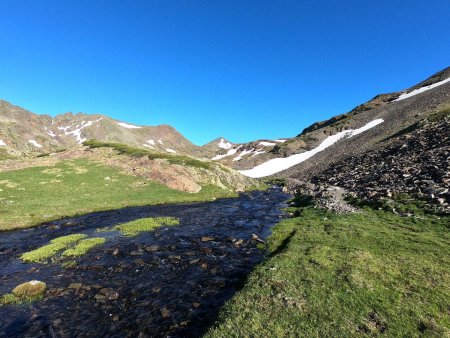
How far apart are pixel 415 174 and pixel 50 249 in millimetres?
44526

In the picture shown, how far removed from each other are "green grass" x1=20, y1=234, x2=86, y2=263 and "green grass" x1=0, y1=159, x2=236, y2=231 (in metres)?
9.95

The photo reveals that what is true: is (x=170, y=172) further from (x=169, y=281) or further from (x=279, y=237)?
(x=169, y=281)

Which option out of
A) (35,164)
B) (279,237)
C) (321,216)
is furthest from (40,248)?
(35,164)

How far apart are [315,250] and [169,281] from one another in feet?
35.7

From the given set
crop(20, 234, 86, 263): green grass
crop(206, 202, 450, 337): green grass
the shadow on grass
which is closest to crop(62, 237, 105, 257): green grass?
crop(20, 234, 86, 263): green grass

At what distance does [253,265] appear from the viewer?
2136 centimetres

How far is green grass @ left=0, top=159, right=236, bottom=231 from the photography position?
1486 inches

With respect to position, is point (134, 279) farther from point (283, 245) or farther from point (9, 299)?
point (283, 245)

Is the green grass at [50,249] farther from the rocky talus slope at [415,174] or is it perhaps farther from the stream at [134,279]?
the rocky talus slope at [415,174]

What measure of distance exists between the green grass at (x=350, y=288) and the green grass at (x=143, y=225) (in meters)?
15.0

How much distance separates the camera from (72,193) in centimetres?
4728

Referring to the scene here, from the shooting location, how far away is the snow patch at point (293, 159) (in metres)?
Result: 127

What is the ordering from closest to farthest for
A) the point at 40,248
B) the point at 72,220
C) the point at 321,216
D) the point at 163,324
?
the point at 163,324 < the point at 40,248 < the point at 321,216 < the point at 72,220

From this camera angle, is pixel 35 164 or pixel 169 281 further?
pixel 35 164
